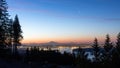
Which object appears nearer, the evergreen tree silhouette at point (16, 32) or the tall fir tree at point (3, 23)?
the tall fir tree at point (3, 23)

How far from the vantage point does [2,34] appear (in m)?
52.4

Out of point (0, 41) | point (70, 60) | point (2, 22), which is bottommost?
point (70, 60)

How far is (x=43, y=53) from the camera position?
6756 cm

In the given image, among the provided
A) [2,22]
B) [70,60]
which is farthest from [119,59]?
[70,60]

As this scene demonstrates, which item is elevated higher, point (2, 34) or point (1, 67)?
point (2, 34)

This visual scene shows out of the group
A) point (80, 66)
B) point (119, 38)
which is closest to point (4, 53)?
point (119, 38)

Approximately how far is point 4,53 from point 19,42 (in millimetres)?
26836

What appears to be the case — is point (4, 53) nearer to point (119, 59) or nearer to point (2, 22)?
point (2, 22)

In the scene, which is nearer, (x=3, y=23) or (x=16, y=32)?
(x=3, y=23)

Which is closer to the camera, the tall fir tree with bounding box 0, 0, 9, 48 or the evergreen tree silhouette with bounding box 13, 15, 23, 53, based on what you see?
the tall fir tree with bounding box 0, 0, 9, 48

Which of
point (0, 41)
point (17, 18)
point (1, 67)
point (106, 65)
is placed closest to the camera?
point (106, 65)

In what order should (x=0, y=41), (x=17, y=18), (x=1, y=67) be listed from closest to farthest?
(x=1, y=67)
(x=0, y=41)
(x=17, y=18)

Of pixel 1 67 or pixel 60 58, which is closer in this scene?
pixel 1 67

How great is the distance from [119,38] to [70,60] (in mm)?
18311
